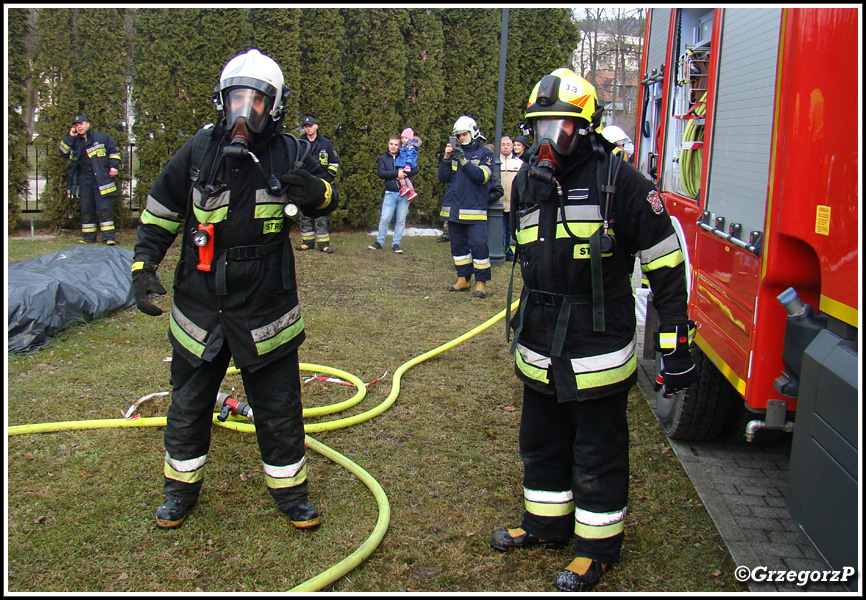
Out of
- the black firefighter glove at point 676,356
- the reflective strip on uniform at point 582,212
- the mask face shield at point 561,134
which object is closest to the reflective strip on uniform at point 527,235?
the reflective strip on uniform at point 582,212

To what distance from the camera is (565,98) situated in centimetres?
278

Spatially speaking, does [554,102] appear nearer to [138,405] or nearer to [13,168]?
[138,405]

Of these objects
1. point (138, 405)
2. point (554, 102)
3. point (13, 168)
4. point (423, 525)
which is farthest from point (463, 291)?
point (13, 168)

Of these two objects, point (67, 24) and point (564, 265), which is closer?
point (564, 265)

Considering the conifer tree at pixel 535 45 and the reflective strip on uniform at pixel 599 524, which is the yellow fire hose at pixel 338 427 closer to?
the reflective strip on uniform at pixel 599 524

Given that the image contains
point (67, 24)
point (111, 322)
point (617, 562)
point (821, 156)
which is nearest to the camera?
point (821, 156)

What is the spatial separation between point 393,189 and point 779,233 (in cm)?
887

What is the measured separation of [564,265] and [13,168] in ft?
37.4

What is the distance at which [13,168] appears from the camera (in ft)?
37.5

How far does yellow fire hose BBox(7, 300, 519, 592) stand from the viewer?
2.89 meters

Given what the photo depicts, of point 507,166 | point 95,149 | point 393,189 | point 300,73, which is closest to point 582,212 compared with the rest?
point 507,166

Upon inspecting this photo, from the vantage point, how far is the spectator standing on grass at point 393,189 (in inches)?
432

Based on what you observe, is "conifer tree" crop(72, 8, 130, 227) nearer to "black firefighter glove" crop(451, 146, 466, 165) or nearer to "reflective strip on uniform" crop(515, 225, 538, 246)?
"black firefighter glove" crop(451, 146, 466, 165)

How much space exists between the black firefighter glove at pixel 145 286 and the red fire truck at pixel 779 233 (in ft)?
8.58
